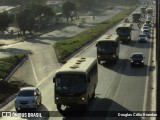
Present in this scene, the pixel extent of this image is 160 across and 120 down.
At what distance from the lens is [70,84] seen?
3016cm

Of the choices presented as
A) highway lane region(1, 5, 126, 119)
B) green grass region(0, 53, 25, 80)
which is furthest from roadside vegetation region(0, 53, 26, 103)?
highway lane region(1, 5, 126, 119)

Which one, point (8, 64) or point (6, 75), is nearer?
point (6, 75)

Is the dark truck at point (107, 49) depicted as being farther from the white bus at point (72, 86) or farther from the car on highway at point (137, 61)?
the white bus at point (72, 86)

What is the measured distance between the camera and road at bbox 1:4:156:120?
34.0 meters

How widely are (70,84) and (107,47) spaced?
2600 centimetres

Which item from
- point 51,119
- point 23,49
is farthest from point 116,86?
point 23,49

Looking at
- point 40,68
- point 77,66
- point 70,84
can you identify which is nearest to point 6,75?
point 40,68

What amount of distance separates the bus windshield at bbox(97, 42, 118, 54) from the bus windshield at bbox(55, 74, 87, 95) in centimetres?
2513

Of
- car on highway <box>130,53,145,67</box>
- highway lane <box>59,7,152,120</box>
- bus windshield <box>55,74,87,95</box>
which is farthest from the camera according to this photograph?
car on highway <box>130,53,145,67</box>

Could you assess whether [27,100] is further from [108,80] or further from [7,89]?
[108,80]

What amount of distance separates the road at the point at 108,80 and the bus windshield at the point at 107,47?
77.3 inches

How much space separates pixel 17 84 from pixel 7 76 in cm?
533

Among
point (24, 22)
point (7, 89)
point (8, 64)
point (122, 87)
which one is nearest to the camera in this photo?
point (7, 89)

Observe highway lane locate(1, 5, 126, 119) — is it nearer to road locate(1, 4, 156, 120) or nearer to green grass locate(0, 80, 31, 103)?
road locate(1, 4, 156, 120)
